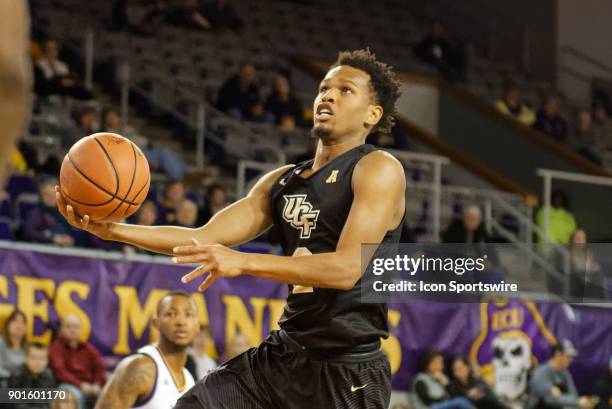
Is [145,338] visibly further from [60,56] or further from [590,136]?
[590,136]

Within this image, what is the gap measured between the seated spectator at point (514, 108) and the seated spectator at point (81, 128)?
7184mm

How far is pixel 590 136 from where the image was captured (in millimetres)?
16703

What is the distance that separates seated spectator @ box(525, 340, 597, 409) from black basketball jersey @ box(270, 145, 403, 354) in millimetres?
6057

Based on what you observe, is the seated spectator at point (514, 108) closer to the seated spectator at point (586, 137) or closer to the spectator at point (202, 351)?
the seated spectator at point (586, 137)

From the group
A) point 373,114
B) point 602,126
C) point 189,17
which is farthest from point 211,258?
point 602,126

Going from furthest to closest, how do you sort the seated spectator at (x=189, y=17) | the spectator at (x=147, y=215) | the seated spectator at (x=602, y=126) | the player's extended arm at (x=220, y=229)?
1. the seated spectator at (x=602, y=126)
2. the seated spectator at (x=189, y=17)
3. the spectator at (x=147, y=215)
4. the player's extended arm at (x=220, y=229)

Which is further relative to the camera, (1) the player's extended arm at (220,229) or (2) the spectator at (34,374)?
(2) the spectator at (34,374)

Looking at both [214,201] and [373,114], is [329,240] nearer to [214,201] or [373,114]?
[373,114]

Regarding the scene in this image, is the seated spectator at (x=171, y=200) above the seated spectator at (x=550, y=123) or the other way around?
the other way around

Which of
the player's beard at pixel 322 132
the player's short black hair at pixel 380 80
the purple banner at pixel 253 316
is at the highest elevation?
the player's short black hair at pixel 380 80

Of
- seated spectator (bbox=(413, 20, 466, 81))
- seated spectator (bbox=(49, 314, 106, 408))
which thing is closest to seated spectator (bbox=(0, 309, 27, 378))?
seated spectator (bbox=(49, 314, 106, 408))

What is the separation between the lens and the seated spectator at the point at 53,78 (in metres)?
12.0

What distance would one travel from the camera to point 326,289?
4.25 metres

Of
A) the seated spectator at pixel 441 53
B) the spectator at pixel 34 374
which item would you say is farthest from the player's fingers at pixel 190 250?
the seated spectator at pixel 441 53
